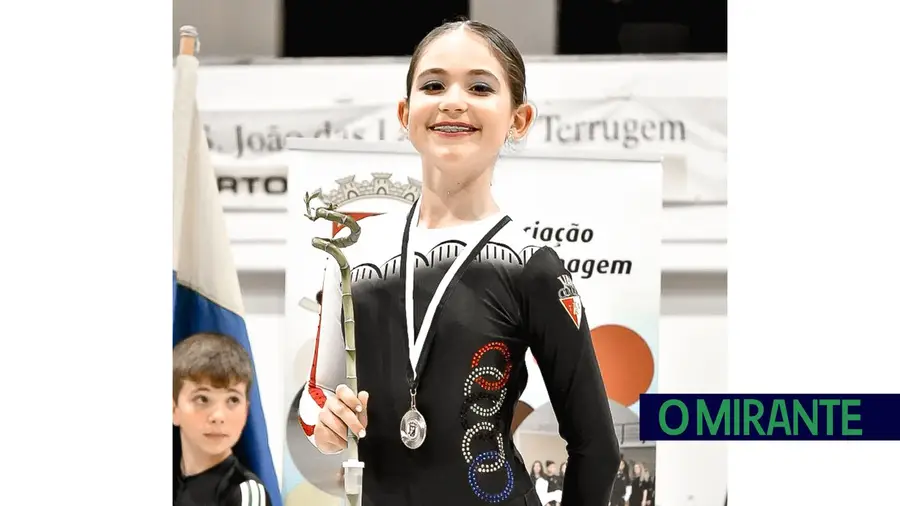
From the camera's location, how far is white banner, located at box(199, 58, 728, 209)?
7.06ft

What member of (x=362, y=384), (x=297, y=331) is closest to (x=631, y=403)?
(x=362, y=384)

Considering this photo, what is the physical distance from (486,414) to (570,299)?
272mm

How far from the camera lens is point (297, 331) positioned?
7.14 ft

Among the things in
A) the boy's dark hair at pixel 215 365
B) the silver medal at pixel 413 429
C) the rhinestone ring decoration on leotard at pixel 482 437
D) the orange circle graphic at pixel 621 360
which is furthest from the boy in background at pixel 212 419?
the orange circle graphic at pixel 621 360

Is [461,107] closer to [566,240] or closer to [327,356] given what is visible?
[566,240]

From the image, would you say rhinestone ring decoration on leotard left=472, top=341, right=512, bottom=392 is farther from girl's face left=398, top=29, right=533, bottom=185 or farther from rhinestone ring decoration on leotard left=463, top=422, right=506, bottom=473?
girl's face left=398, top=29, right=533, bottom=185

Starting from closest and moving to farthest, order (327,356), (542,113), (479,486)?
(479,486) → (327,356) → (542,113)

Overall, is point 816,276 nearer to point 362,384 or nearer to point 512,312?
point 512,312

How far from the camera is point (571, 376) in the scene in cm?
198

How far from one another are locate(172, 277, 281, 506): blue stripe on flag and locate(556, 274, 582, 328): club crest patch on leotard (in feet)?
2.27

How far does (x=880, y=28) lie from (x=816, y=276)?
A: 0.53m

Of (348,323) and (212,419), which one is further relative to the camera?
(212,419)

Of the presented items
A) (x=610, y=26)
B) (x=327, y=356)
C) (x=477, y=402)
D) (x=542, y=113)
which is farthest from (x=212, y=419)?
(x=610, y=26)

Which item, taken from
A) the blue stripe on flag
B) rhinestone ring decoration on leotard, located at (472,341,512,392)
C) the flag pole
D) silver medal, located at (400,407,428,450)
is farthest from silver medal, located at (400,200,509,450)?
the flag pole
